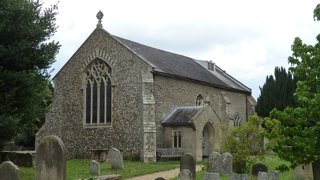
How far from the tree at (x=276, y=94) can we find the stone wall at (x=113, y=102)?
19.2 meters

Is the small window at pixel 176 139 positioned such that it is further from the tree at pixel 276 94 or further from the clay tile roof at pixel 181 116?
the tree at pixel 276 94

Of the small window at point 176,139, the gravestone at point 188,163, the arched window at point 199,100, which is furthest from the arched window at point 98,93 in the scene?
the gravestone at point 188,163

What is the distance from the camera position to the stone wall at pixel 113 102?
102 feet

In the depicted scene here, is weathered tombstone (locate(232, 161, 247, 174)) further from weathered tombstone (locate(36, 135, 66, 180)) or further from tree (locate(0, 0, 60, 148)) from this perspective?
weathered tombstone (locate(36, 135, 66, 180))

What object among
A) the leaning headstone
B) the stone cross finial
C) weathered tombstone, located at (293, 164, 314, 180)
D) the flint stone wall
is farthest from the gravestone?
the stone cross finial

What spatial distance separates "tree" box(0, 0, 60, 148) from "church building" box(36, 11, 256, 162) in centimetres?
1183

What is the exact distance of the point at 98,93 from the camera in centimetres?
3291

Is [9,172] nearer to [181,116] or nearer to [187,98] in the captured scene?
[181,116]

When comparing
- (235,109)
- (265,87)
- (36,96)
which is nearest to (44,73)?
(36,96)

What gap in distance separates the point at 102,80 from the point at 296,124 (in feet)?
70.2

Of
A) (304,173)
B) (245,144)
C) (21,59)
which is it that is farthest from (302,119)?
(21,59)

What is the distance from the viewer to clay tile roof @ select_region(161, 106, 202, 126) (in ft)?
102

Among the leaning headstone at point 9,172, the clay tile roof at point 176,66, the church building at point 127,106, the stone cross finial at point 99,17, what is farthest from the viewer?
the clay tile roof at point 176,66

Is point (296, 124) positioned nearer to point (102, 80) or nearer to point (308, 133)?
point (308, 133)
